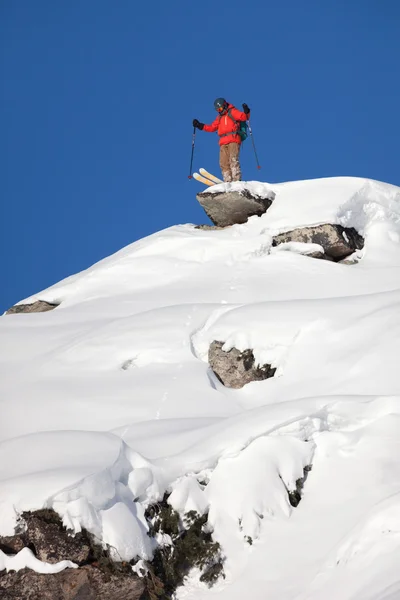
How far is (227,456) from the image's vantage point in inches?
350

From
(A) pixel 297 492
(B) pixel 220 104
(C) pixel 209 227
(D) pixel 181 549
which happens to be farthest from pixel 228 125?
(D) pixel 181 549

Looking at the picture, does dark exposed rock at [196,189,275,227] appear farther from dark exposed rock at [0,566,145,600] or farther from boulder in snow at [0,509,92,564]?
dark exposed rock at [0,566,145,600]

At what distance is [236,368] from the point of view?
12242mm

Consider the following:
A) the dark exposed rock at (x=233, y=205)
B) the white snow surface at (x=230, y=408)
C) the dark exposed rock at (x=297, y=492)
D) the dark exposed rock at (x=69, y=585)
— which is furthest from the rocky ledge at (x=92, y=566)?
the dark exposed rock at (x=233, y=205)

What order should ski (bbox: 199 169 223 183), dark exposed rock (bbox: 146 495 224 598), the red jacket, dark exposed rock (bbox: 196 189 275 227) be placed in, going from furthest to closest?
1. ski (bbox: 199 169 223 183)
2. the red jacket
3. dark exposed rock (bbox: 196 189 275 227)
4. dark exposed rock (bbox: 146 495 224 598)

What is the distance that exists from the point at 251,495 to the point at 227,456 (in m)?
0.62

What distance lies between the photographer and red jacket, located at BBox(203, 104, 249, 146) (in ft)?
66.8

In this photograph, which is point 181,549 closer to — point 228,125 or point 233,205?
point 233,205

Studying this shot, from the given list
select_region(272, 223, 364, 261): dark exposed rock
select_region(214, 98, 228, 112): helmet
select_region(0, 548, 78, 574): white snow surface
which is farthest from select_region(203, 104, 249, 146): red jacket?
select_region(0, 548, 78, 574): white snow surface

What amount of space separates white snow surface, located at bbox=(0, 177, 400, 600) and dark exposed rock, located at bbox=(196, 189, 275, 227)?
51.0 inches

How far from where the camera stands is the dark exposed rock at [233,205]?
19.6m

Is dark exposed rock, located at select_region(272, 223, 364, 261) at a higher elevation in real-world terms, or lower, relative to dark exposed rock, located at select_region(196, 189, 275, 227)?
lower

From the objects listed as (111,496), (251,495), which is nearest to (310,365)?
(251,495)

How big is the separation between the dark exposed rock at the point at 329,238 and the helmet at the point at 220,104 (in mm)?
4413
